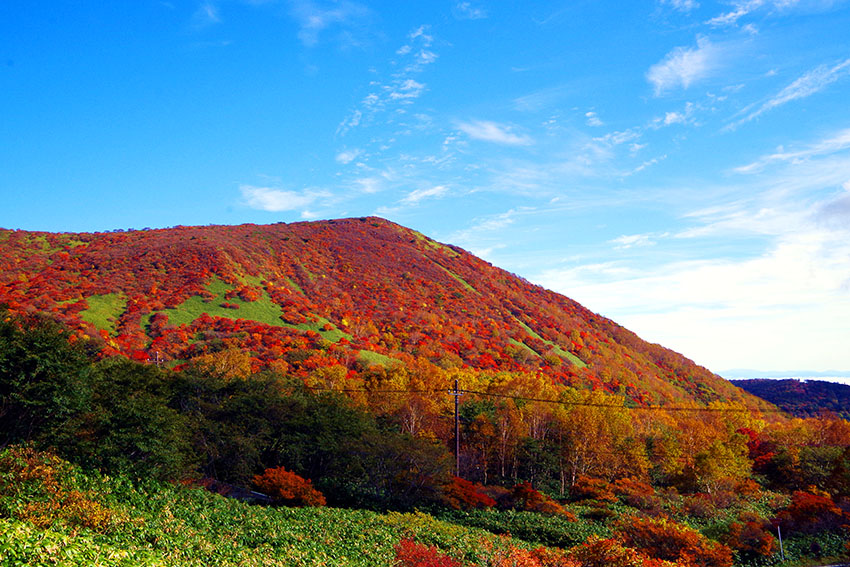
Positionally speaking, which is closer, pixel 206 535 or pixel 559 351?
pixel 206 535

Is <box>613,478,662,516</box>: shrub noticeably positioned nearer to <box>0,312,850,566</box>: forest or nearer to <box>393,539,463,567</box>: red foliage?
<box>0,312,850,566</box>: forest

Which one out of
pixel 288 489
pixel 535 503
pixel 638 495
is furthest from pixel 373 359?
pixel 288 489

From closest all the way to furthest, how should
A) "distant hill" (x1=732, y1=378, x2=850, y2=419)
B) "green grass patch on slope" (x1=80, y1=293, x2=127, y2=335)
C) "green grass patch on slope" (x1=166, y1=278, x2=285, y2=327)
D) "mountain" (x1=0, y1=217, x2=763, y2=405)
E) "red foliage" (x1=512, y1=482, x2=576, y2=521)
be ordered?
"red foliage" (x1=512, y1=482, x2=576, y2=521) < "green grass patch on slope" (x1=80, y1=293, x2=127, y2=335) < "mountain" (x1=0, y1=217, x2=763, y2=405) < "green grass patch on slope" (x1=166, y1=278, x2=285, y2=327) < "distant hill" (x1=732, y1=378, x2=850, y2=419)

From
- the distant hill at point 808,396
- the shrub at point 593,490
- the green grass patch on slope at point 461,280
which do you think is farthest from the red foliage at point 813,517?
the green grass patch on slope at point 461,280

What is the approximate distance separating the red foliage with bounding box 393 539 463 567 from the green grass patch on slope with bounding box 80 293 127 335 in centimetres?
6377

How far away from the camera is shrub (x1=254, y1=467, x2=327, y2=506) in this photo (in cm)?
3064

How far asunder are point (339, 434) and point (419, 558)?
2093 centimetres

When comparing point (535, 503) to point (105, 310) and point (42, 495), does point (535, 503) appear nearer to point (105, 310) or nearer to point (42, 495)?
point (42, 495)

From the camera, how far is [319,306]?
99188 millimetres

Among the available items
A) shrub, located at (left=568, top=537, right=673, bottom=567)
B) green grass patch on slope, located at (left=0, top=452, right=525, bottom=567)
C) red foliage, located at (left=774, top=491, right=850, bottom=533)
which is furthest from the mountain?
shrub, located at (left=568, top=537, right=673, bottom=567)

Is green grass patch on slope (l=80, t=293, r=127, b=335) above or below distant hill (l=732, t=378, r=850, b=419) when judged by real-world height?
above

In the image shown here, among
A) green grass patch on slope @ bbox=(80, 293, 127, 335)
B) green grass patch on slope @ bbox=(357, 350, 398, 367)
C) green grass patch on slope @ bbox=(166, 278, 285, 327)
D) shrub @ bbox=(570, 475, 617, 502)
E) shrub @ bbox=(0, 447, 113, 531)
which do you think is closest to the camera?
shrub @ bbox=(0, 447, 113, 531)

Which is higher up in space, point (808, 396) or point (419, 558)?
point (419, 558)

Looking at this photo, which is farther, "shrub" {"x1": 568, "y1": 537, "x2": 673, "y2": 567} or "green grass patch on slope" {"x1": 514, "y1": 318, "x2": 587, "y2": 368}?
"green grass patch on slope" {"x1": 514, "y1": 318, "x2": 587, "y2": 368}
